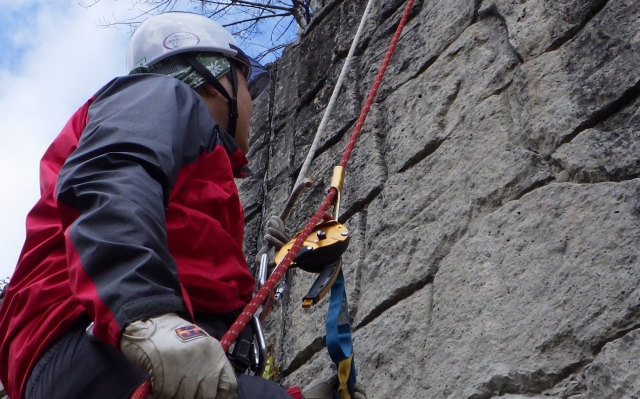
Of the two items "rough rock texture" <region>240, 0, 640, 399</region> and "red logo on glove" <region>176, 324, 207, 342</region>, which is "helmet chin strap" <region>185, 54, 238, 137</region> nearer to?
"rough rock texture" <region>240, 0, 640, 399</region>

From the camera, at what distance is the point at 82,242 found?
1560 mm

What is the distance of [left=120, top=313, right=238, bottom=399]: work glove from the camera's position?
1.40 metres

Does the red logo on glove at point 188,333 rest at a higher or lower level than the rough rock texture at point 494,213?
higher

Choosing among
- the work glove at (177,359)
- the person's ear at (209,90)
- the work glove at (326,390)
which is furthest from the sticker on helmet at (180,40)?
the work glove at (177,359)

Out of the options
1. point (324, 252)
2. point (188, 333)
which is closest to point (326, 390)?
point (324, 252)

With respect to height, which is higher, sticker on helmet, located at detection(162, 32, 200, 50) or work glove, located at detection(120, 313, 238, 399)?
sticker on helmet, located at detection(162, 32, 200, 50)

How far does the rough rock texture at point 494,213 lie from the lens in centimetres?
201

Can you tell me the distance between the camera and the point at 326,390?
2178 mm

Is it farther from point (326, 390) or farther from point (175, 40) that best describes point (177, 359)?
point (175, 40)

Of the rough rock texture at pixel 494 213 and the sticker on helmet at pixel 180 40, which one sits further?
the sticker on helmet at pixel 180 40

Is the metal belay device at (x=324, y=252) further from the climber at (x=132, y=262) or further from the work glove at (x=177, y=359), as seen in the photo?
the work glove at (x=177, y=359)

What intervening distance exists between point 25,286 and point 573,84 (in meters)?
1.42

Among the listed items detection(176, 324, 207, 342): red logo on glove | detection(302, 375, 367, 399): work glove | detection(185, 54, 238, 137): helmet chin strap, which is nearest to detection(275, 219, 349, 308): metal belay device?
detection(302, 375, 367, 399): work glove

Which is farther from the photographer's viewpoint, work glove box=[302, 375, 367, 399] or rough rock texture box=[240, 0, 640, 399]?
work glove box=[302, 375, 367, 399]
